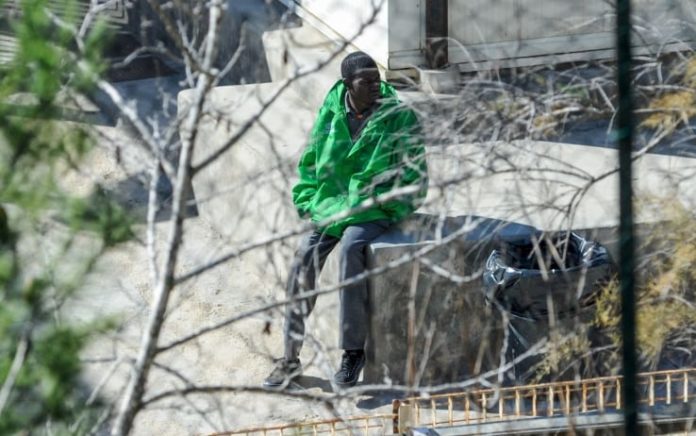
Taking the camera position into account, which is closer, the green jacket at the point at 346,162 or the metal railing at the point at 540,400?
the metal railing at the point at 540,400

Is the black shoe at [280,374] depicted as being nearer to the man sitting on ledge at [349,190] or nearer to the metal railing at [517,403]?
the man sitting on ledge at [349,190]

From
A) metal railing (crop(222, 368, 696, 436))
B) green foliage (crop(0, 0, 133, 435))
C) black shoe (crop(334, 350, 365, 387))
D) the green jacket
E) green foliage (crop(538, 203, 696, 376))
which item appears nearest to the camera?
green foliage (crop(0, 0, 133, 435))

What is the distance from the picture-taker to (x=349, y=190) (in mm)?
6324

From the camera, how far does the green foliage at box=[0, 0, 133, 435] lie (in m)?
3.29

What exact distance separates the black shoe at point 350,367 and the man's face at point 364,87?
1.11 metres

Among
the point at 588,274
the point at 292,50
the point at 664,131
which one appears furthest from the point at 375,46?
the point at 664,131

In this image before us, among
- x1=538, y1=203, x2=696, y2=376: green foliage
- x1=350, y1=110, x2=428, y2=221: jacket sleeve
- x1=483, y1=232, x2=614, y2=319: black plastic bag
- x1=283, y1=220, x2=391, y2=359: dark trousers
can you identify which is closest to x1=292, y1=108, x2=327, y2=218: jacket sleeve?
x1=283, y1=220, x2=391, y2=359: dark trousers

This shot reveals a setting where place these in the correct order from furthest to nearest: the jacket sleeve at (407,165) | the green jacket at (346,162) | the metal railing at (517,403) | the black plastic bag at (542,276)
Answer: the green jacket at (346,162)
the black plastic bag at (542,276)
the jacket sleeve at (407,165)
the metal railing at (517,403)

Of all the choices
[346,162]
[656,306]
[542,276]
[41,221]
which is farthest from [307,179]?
[41,221]

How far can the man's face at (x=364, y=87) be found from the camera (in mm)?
6279

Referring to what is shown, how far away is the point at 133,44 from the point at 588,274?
5.84 m

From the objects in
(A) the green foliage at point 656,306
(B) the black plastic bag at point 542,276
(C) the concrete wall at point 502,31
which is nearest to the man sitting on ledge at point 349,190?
(B) the black plastic bag at point 542,276

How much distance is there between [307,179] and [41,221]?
10.1 ft

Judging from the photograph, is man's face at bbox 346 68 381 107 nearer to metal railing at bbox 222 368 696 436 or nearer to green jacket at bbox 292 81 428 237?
green jacket at bbox 292 81 428 237
